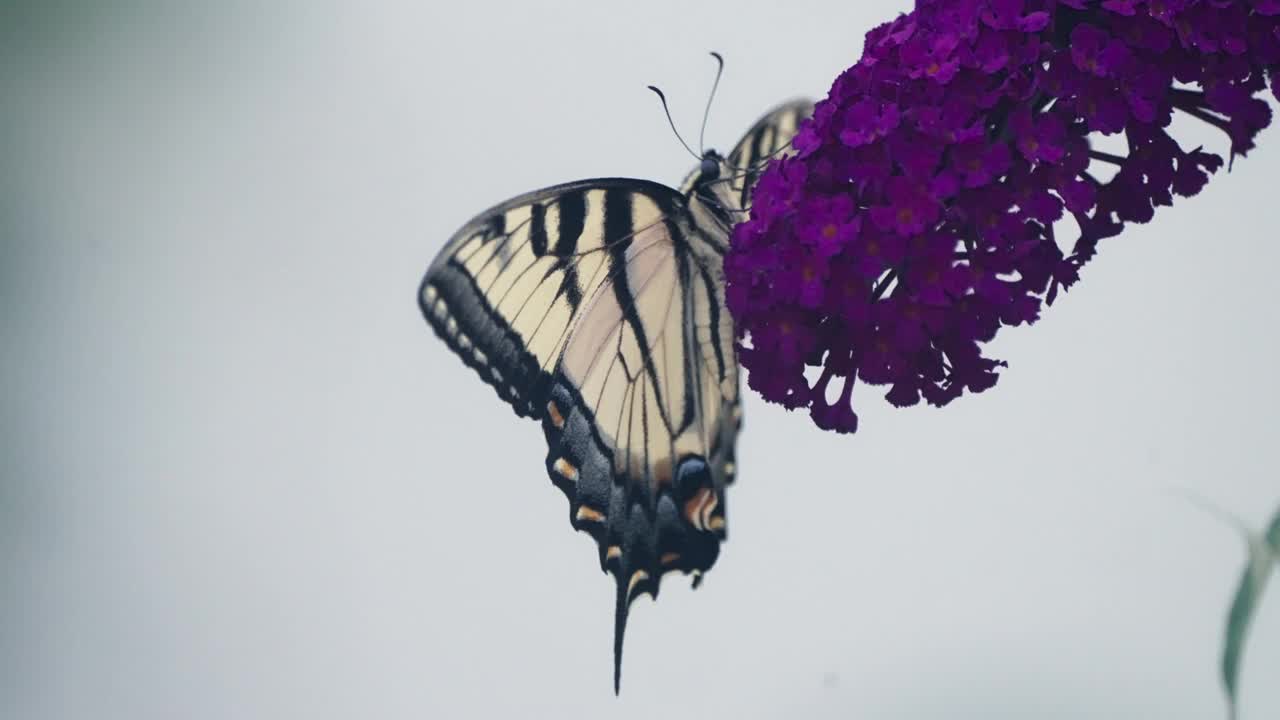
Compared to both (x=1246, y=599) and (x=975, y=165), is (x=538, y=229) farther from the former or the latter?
(x=1246, y=599)

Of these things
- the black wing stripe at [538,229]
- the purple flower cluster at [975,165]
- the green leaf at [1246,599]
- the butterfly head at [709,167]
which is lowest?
the green leaf at [1246,599]

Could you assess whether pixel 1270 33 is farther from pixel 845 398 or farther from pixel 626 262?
pixel 626 262

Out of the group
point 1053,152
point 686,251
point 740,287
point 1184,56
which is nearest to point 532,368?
point 686,251

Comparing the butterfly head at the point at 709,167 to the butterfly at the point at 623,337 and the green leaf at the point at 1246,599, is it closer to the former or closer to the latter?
the butterfly at the point at 623,337

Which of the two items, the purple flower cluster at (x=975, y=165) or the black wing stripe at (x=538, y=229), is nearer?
the purple flower cluster at (x=975, y=165)

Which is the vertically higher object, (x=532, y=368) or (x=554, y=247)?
(x=554, y=247)

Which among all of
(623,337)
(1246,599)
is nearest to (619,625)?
(623,337)

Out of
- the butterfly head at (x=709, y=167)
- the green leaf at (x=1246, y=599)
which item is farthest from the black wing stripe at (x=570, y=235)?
the green leaf at (x=1246, y=599)
